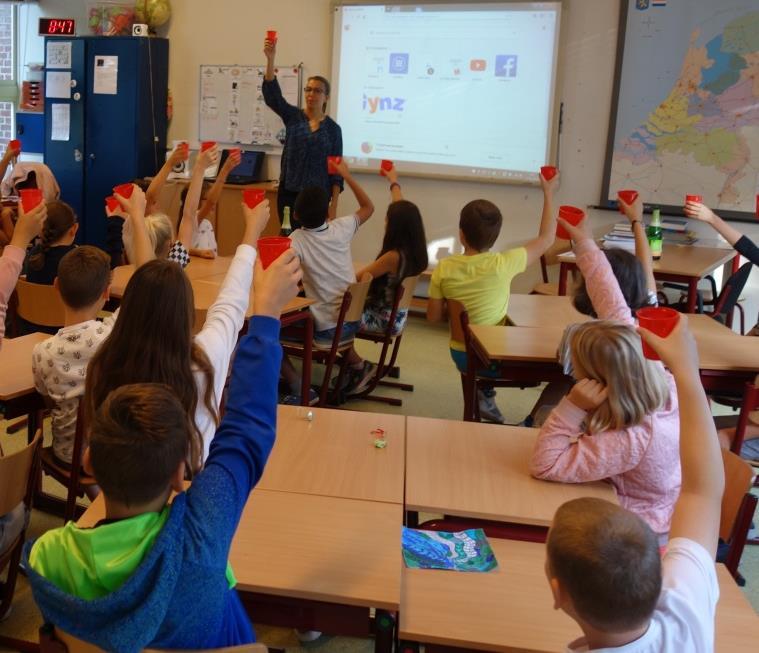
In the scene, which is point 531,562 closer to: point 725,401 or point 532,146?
point 725,401

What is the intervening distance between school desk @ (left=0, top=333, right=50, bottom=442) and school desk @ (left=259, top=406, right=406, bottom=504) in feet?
2.63

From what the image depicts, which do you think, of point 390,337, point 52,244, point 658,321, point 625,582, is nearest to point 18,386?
point 52,244

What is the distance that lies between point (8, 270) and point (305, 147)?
3562 mm

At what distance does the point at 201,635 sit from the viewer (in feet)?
4.11

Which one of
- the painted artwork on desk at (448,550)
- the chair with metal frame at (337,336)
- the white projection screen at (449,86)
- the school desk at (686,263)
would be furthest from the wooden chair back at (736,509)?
the white projection screen at (449,86)

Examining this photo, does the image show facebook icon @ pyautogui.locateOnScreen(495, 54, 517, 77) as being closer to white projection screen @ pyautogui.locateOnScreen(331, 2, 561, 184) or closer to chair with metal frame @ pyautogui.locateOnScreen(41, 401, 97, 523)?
white projection screen @ pyautogui.locateOnScreen(331, 2, 561, 184)

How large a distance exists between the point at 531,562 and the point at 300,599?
20.1 inches

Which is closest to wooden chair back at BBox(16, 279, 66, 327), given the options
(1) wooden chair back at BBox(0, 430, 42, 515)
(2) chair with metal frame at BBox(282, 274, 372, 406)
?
(2) chair with metal frame at BBox(282, 274, 372, 406)

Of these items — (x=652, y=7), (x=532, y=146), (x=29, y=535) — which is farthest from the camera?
(x=532, y=146)

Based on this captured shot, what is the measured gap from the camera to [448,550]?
1790mm

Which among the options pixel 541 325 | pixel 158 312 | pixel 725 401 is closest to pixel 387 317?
pixel 541 325

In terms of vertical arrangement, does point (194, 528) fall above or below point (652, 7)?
below

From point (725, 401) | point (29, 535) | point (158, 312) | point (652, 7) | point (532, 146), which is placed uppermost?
point (652, 7)

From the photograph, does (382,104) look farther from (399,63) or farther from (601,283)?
(601,283)
